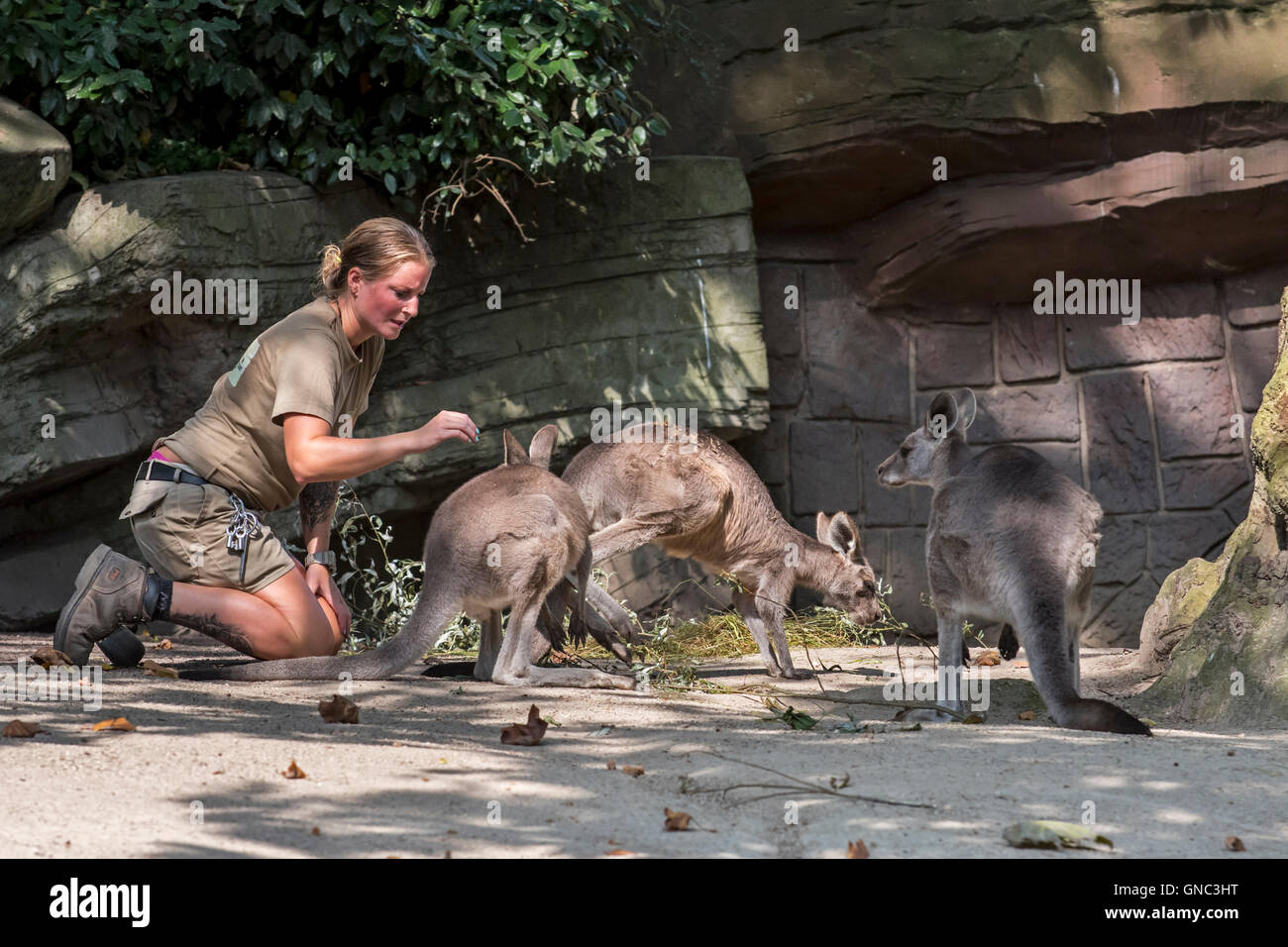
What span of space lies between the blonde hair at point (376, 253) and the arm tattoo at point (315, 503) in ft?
2.75

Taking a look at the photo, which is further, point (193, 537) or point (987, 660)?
point (987, 660)

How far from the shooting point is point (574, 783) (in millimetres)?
3203

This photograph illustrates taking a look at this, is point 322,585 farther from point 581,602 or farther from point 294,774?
point 294,774

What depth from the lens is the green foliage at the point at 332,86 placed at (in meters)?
6.36

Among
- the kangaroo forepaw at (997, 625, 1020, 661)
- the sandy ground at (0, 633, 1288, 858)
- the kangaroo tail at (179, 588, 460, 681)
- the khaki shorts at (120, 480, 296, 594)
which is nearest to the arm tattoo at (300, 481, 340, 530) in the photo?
the khaki shorts at (120, 480, 296, 594)

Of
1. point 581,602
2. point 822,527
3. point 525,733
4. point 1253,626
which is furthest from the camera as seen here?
point 822,527

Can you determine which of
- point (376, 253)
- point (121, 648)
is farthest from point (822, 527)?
point (121, 648)

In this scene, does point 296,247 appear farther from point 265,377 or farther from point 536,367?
point 265,377

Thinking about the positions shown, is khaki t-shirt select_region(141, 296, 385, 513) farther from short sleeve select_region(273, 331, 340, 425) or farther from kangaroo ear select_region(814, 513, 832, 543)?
kangaroo ear select_region(814, 513, 832, 543)

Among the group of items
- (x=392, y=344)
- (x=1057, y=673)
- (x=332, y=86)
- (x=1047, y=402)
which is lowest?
(x=1057, y=673)

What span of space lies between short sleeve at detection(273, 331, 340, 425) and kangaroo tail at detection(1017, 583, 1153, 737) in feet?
7.89

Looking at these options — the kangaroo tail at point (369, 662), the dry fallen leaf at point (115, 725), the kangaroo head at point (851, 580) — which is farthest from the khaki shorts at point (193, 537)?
the kangaroo head at point (851, 580)

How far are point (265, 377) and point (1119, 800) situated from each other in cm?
312

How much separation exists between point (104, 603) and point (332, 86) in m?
3.37
